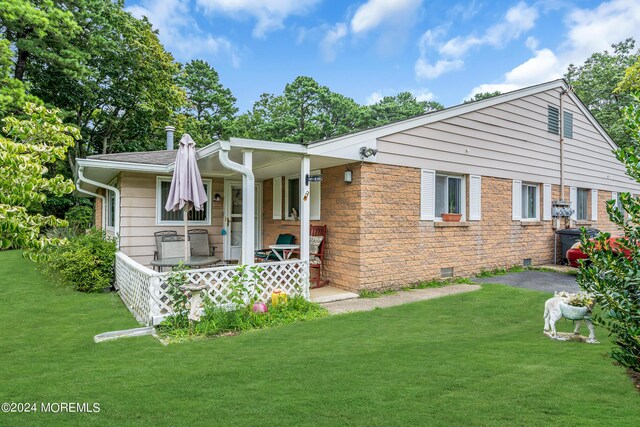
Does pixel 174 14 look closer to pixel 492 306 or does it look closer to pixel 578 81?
pixel 492 306

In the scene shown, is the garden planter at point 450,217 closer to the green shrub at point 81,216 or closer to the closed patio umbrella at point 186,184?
the closed patio umbrella at point 186,184

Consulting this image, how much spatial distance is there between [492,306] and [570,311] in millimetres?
1980

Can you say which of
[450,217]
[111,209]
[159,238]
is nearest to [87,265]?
[159,238]

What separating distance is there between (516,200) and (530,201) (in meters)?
1.04

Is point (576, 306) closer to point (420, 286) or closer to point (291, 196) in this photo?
point (420, 286)

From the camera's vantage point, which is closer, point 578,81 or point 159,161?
point 159,161

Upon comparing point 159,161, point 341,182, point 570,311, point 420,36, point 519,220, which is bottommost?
point 570,311

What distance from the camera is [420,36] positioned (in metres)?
15.5

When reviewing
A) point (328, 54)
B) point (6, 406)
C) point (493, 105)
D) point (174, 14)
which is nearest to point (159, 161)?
point (6, 406)

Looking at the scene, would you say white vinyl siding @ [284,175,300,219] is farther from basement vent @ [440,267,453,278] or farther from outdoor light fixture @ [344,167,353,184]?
basement vent @ [440,267,453,278]

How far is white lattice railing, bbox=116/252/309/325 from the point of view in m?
5.21

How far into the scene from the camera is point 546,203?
35.5 feet

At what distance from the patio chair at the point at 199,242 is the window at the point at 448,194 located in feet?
18.8

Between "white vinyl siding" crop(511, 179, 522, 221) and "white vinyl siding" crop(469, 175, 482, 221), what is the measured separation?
4.82ft
